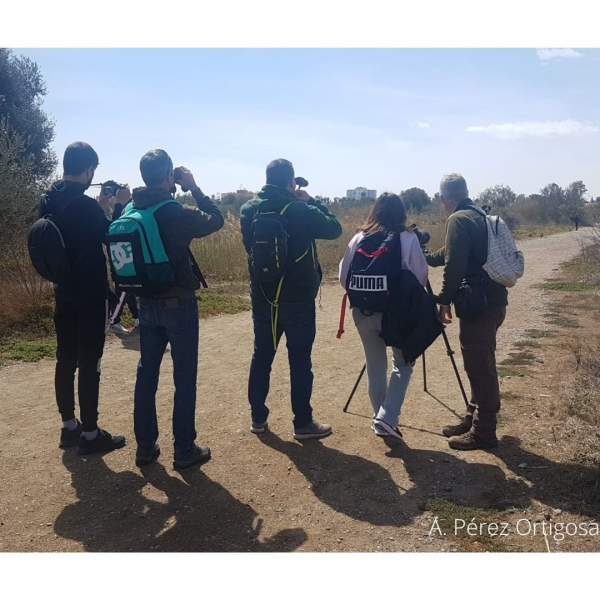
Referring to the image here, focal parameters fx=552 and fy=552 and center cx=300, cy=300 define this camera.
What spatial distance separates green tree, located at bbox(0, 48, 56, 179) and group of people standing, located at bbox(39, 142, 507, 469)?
42.4 feet

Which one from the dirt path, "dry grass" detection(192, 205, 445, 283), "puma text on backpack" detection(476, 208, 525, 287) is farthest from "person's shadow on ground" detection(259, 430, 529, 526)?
"dry grass" detection(192, 205, 445, 283)

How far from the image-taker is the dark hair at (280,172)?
4.05 meters

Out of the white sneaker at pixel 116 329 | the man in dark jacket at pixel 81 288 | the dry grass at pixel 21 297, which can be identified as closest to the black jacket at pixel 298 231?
the man in dark jacket at pixel 81 288

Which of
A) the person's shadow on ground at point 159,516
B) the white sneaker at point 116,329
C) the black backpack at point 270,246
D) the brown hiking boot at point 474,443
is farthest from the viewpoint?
the white sneaker at point 116,329

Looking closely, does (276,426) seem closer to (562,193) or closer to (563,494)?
(563,494)

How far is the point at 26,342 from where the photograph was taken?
24.5 feet

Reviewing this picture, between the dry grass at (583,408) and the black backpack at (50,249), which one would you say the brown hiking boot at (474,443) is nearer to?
the dry grass at (583,408)

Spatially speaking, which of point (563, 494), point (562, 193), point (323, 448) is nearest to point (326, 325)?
point (323, 448)

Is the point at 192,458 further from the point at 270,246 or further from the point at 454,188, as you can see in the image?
the point at 454,188

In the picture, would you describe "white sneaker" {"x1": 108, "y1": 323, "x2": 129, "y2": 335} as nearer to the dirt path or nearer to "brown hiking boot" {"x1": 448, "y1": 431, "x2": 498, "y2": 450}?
the dirt path

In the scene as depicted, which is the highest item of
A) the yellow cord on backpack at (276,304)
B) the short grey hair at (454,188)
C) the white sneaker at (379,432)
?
the short grey hair at (454,188)

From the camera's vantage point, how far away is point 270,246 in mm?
3879

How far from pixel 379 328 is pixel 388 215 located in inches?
32.9

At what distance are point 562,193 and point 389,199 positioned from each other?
205ft
